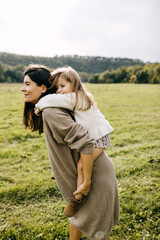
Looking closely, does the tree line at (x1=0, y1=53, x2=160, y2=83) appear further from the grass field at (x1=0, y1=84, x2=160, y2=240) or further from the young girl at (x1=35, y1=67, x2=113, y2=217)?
the young girl at (x1=35, y1=67, x2=113, y2=217)

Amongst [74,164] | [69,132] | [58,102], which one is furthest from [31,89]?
[74,164]

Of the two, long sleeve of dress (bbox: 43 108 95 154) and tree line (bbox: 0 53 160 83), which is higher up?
tree line (bbox: 0 53 160 83)

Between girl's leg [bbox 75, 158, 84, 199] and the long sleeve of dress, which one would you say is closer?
the long sleeve of dress

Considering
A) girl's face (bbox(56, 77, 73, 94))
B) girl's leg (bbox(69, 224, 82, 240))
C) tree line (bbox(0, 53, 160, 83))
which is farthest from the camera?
tree line (bbox(0, 53, 160, 83))

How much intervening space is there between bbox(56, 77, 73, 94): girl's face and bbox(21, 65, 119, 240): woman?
0.18 metres

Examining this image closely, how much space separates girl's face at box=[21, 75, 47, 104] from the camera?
84.6 inches

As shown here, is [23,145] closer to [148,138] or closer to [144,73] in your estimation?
[148,138]

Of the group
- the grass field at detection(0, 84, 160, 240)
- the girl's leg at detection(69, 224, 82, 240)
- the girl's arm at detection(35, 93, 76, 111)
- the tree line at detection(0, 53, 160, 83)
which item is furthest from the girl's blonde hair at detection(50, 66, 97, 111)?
the tree line at detection(0, 53, 160, 83)

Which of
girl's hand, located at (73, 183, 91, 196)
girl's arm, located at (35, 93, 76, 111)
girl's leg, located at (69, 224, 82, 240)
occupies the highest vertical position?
girl's arm, located at (35, 93, 76, 111)

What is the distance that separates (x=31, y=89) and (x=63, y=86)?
0.38 m

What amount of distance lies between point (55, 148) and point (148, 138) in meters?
7.18

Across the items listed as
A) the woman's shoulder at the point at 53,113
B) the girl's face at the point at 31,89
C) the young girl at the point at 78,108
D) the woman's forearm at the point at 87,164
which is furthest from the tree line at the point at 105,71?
the woman's forearm at the point at 87,164

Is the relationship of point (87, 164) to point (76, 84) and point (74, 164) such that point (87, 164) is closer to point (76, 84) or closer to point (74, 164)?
point (74, 164)

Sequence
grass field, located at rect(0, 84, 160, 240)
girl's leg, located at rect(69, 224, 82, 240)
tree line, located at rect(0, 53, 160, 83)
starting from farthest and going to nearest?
tree line, located at rect(0, 53, 160, 83) → grass field, located at rect(0, 84, 160, 240) → girl's leg, located at rect(69, 224, 82, 240)
